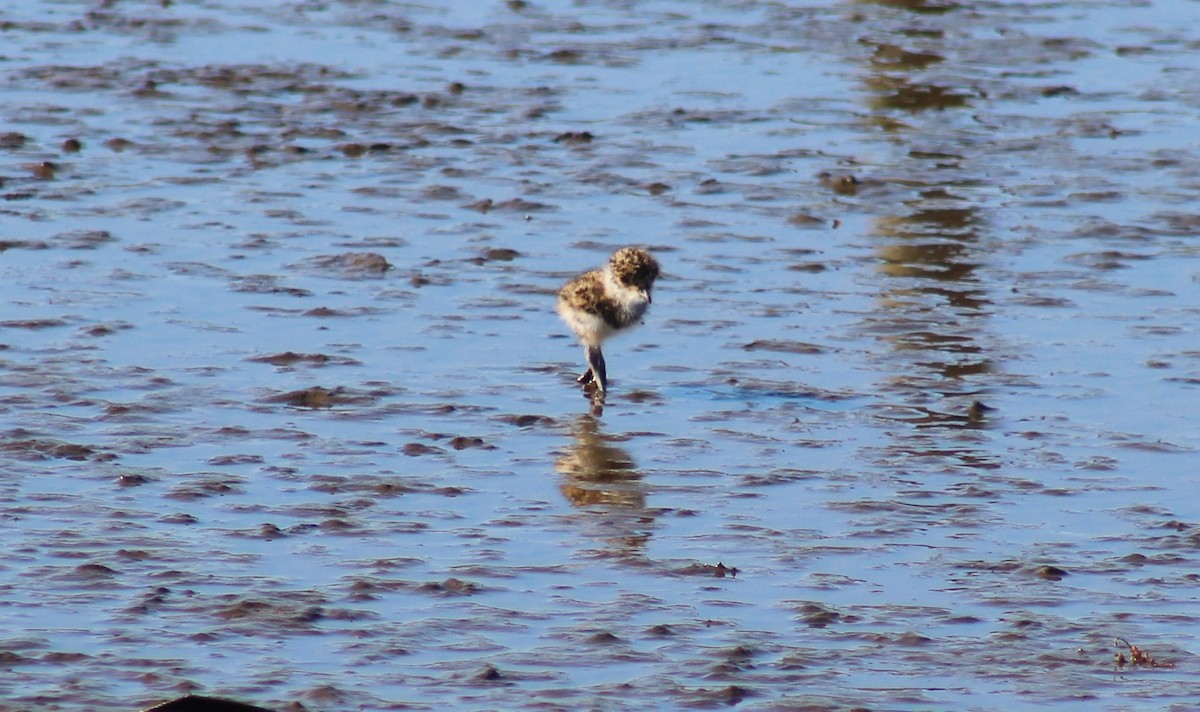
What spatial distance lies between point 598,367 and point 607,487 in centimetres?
149

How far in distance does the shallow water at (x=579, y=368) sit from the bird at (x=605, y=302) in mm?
206

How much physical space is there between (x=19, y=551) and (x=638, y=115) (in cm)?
940

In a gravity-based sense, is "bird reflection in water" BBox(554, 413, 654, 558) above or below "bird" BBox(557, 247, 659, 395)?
below

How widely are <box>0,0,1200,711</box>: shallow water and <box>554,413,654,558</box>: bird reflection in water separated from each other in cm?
3

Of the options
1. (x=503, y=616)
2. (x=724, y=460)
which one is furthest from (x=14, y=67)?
(x=503, y=616)

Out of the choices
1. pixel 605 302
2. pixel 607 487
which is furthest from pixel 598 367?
pixel 607 487

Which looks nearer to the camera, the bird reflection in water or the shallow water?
the shallow water

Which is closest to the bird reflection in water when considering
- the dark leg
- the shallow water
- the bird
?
the shallow water

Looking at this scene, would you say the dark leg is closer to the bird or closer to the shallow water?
the bird

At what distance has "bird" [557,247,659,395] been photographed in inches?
396

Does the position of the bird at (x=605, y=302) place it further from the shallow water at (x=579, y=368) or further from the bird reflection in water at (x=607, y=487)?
the bird reflection in water at (x=607, y=487)

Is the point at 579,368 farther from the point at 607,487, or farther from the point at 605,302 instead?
the point at 607,487

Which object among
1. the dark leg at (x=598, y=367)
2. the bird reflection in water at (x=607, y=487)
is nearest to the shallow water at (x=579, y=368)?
the bird reflection in water at (x=607, y=487)

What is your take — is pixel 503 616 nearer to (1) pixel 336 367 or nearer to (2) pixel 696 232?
(1) pixel 336 367
